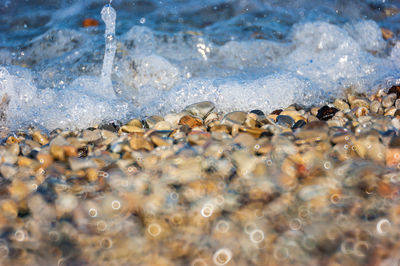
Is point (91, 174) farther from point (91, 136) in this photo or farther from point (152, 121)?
point (152, 121)

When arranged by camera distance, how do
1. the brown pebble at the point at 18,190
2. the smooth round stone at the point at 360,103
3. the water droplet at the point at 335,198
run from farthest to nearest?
the smooth round stone at the point at 360,103 < the brown pebble at the point at 18,190 < the water droplet at the point at 335,198

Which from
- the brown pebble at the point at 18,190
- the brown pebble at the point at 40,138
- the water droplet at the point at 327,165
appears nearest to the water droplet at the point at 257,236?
the water droplet at the point at 327,165

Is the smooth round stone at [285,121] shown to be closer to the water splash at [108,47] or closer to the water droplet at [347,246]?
the water droplet at [347,246]

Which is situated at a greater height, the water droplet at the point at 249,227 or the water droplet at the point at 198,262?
the water droplet at the point at 198,262

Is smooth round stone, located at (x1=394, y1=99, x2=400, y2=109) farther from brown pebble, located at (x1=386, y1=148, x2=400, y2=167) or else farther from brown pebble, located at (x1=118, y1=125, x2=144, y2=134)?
brown pebble, located at (x1=118, y1=125, x2=144, y2=134)

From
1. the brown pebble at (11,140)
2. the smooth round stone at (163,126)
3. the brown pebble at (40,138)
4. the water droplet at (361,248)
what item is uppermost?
the water droplet at (361,248)

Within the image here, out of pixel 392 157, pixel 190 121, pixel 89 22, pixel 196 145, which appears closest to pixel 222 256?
pixel 196 145

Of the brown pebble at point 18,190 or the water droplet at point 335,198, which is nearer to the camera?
the water droplet at point 335,198
